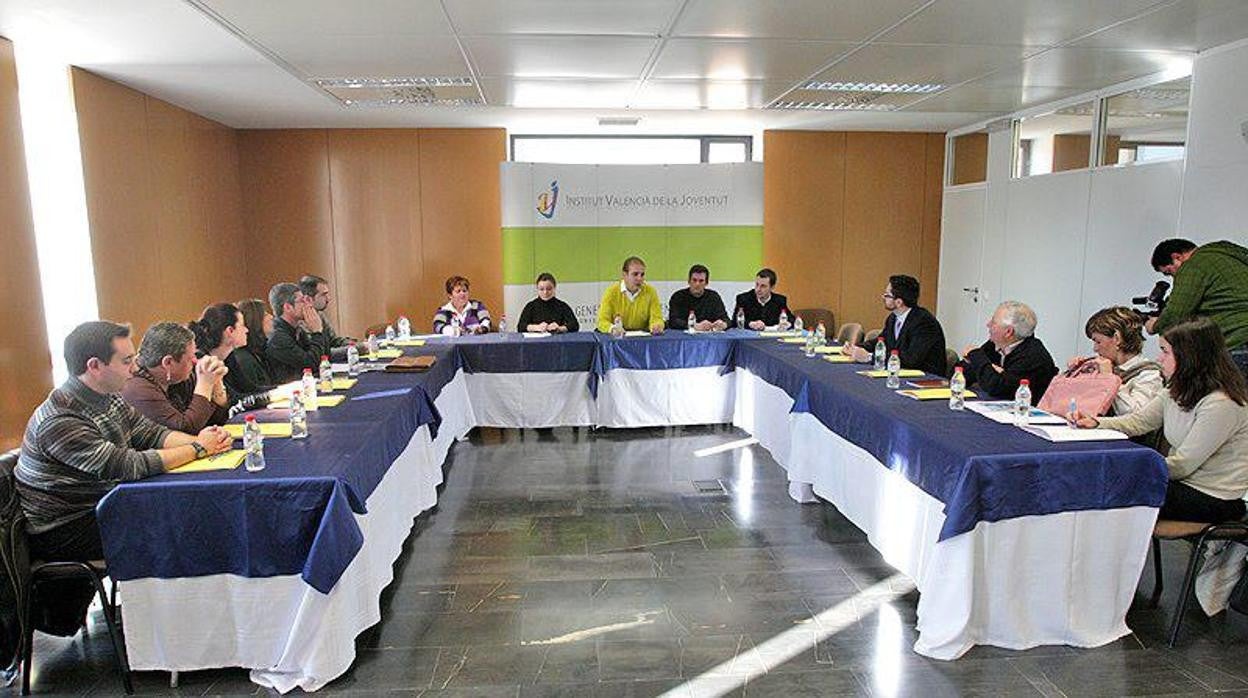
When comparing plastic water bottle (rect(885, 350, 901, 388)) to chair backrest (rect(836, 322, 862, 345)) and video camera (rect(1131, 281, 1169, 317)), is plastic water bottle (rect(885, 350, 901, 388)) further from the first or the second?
video camera (rect(1131, 281, 1169, 317))

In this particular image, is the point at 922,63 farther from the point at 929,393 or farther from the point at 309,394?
the point at 309,394

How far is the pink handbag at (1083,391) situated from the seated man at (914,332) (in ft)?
3.34

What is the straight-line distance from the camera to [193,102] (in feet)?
21.9

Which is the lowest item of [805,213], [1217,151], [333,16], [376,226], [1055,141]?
[376,226]

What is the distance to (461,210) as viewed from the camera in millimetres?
8664

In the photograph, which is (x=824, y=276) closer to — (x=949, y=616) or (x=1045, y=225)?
(x=1045, y=225)

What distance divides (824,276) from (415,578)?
21.8 ft

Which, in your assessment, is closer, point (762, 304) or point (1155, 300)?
point (1155, 300)

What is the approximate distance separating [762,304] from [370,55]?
3737 millimetres

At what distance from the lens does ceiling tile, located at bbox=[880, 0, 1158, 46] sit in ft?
13.0

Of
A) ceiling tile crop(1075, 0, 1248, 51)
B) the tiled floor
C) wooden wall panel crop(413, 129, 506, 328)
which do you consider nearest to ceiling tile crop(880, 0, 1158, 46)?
ceiling tile crop(1075, 0, 1248, 51)

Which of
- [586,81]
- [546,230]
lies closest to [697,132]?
[546,230]

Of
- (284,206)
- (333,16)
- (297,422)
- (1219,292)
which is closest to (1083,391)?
(1219,292)

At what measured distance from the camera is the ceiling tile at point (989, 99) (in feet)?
20.8
